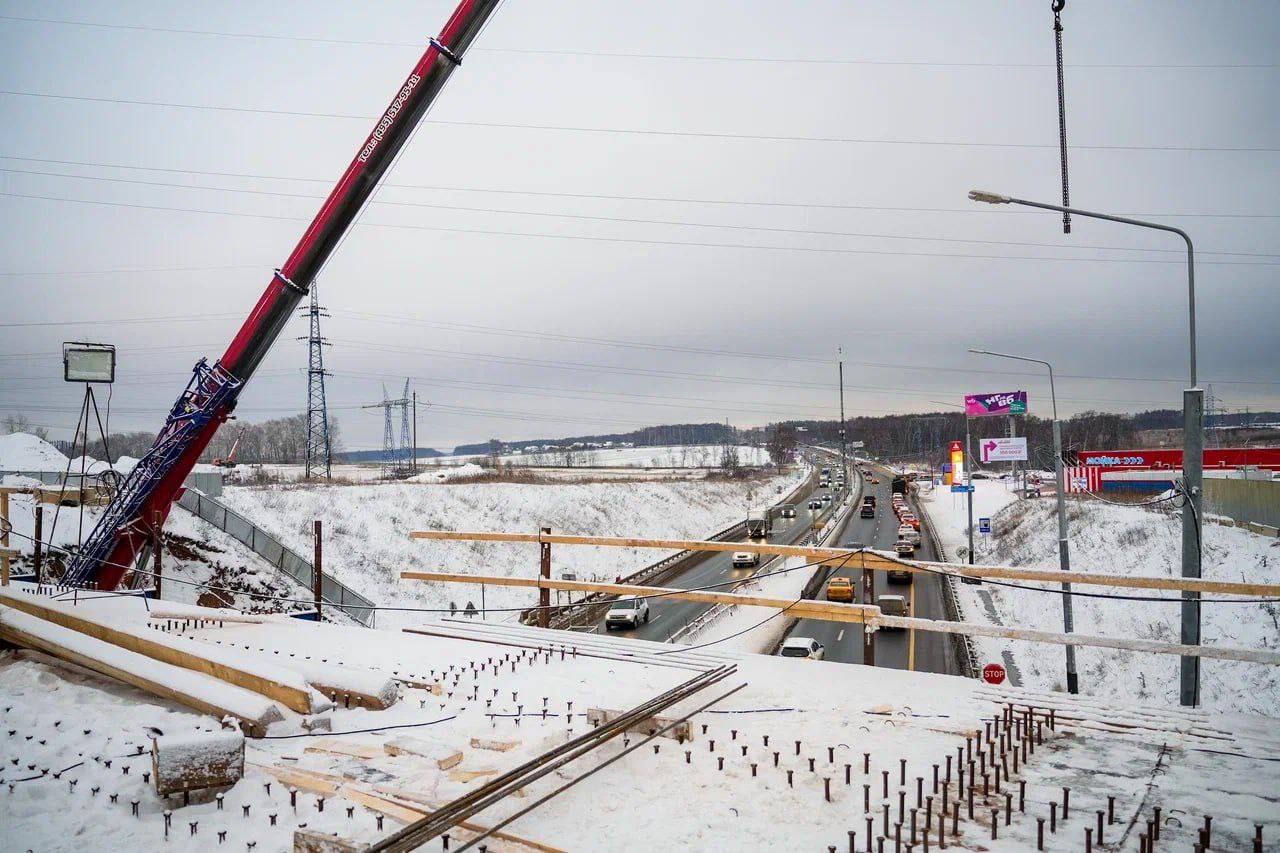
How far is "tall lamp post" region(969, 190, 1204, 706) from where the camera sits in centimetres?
813

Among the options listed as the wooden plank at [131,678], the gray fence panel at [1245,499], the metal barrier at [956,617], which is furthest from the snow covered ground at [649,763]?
the gray fence panel at [1245,499]

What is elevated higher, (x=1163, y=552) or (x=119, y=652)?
(x=119, y=652)

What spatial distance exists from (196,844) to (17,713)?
354 cm

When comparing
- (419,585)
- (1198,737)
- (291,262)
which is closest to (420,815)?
(1198,737)

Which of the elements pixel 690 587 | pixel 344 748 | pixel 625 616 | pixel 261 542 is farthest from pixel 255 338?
pixel 690 587

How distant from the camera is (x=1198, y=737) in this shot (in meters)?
5.74

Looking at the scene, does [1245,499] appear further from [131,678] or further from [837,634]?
[131,678]

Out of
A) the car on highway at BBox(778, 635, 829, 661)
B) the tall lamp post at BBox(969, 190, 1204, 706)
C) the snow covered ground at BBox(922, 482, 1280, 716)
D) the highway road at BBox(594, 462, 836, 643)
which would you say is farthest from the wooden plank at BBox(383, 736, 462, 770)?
the highway road at BBox(594, 462, 836, 643)

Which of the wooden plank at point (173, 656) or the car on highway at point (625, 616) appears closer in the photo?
the wooden plank at point (173, 656)

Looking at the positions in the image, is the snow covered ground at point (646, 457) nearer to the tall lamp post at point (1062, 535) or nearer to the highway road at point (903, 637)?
the highway road at point (903, 637)

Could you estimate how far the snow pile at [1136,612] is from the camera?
20500mm

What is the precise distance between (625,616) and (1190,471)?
75.1 feet

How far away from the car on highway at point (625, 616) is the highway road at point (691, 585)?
0.93 feet

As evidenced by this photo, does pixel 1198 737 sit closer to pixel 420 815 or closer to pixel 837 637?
pixel 420 815
